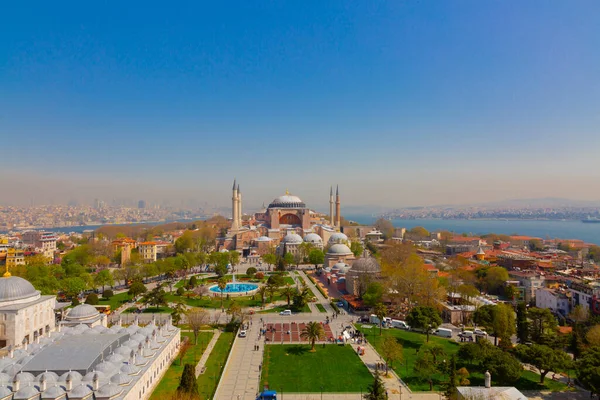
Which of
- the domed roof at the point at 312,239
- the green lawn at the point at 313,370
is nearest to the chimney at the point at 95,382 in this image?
the green lawn at the point at 313,370

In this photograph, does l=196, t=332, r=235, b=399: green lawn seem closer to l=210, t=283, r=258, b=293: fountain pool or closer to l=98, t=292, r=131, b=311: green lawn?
l=98, t=292, r=131, b=311: green lawn

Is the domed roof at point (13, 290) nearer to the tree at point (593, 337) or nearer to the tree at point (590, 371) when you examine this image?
the tree at point (590, 371)

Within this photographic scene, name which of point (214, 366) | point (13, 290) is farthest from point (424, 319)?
point (13, 290)

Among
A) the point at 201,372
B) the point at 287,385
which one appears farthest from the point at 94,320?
the point at 287,385

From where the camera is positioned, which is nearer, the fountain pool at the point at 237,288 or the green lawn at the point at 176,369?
the green lawn at the point at 176,369

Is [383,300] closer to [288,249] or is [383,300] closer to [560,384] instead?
[560,384]
